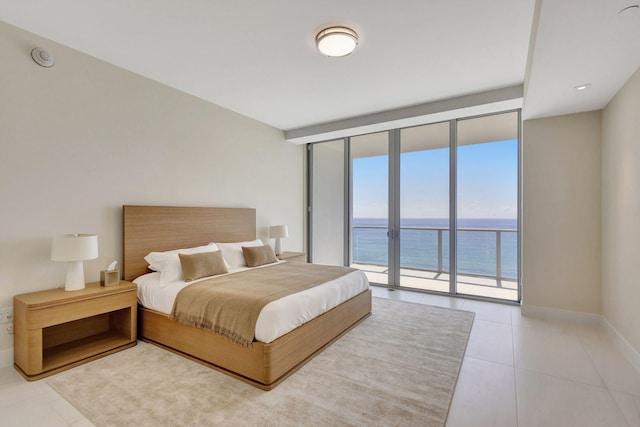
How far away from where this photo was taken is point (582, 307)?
140 inches

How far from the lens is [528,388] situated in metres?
2.20

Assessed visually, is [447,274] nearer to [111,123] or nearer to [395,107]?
[395,107]

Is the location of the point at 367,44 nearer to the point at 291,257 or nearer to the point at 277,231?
the point at 277,231

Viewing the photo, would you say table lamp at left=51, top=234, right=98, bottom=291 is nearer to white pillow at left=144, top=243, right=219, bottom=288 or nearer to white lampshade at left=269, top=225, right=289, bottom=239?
white pillow at left=144, top=243, right=219, bottom=288

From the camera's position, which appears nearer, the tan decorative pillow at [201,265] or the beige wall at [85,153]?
the beige wall at [85,153]

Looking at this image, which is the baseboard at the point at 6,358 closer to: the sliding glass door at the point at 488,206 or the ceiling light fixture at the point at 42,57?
the ceiling light fixture at the point at 42,57

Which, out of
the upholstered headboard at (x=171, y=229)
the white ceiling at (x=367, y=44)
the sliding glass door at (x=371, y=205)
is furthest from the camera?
the sliding glass door at (x=371, y=205)

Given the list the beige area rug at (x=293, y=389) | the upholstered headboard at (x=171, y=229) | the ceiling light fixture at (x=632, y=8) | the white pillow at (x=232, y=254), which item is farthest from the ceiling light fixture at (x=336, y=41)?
the beige area rug at (x=293, y=389)

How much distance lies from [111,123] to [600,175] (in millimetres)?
5470

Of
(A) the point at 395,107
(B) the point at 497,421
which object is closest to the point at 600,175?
(A) the point at 395,107

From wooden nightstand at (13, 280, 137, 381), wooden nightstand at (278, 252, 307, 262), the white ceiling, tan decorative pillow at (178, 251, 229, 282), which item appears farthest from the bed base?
the white ceiling

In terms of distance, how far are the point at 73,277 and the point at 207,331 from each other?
133 cm

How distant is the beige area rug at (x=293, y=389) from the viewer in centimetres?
189

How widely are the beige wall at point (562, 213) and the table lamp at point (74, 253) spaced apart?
188 inches
